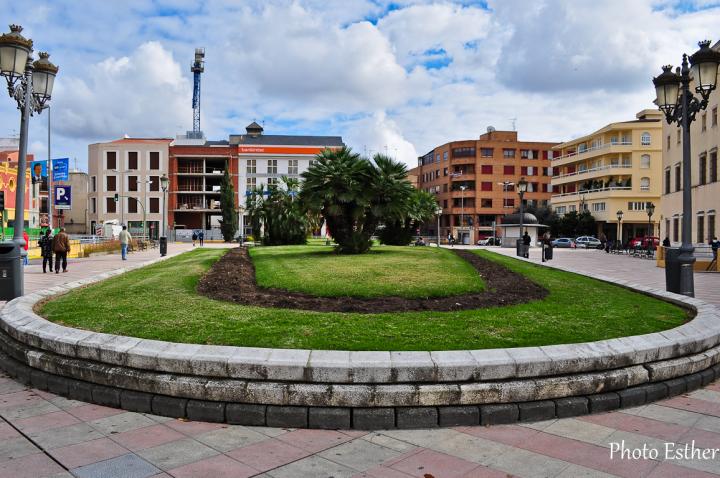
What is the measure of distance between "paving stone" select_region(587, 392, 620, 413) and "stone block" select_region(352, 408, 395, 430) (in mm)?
1773

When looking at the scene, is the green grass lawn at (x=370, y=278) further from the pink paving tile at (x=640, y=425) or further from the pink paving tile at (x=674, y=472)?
the pink paving tile at (x=674, y=472)

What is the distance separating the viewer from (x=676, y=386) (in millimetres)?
5340

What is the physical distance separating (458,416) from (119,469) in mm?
2551

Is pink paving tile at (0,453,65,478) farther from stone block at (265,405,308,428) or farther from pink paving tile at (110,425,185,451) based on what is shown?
stone block at (265,405,308,428)

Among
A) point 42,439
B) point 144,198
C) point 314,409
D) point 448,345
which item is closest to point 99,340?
point 42,439

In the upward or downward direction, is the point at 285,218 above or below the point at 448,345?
above

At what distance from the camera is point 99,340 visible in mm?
5410

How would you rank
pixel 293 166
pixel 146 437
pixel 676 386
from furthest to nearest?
pixel 293 166 < pixel 676 386 < pixel 146 437

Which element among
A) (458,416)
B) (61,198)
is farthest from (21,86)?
(61,198)

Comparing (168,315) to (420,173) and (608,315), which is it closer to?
(608,315)

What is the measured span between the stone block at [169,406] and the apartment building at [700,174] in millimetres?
33015

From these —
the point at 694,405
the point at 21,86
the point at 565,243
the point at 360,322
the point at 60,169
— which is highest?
the point at 60,169

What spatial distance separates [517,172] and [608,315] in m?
80.1

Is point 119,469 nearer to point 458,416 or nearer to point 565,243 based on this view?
point 458,416
